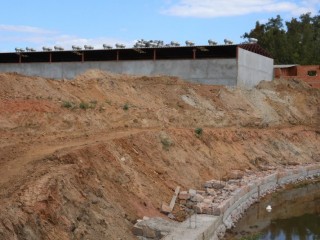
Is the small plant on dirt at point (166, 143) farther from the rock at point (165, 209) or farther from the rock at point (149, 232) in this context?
the rock at point (149, 232)

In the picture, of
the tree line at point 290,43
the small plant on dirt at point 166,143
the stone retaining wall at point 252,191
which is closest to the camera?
the stone retaining wall at point 252,191

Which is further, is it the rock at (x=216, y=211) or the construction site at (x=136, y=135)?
the rock at (x=216, y=211)

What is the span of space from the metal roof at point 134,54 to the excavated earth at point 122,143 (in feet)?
8.53

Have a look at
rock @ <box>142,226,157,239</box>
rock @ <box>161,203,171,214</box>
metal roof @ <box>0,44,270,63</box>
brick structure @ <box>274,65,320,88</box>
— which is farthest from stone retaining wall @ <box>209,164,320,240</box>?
brick structure @ <box>274,65,320,88</box>

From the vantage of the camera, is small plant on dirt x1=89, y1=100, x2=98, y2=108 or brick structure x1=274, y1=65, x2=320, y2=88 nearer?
small plant on dirt x1=89, y1=100, x2=98, y2=108

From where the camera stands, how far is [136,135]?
55.8ft

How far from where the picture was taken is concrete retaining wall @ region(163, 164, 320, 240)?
11.6 meters

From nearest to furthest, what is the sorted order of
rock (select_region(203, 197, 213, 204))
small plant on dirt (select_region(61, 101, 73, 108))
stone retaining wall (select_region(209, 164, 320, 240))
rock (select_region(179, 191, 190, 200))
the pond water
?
stone retaining wall (select_region(209, 164, 320, 240))
rock (select_region(203, 197, 213, 204))
rock (select_region(179, 191, 190, 200))
the pond water
small plant on dirt (select_region(61, 101, 73, 108))

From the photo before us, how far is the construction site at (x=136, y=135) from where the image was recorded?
35.8 feet

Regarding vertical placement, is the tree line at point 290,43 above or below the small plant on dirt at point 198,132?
above

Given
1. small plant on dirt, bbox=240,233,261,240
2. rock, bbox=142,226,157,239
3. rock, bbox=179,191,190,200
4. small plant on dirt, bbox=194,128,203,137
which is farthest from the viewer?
small plant on dirt, bbox=194,128,203,137

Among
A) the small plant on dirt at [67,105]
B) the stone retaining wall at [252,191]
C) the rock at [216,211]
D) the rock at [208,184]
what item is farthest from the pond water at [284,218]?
the small plant on dirt at [67,105]

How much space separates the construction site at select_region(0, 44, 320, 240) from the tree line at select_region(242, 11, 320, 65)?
2112cm

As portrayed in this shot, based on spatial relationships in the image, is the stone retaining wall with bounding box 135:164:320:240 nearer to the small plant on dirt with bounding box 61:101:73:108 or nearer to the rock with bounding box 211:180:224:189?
the rock with bounding box 211:180:224:189
